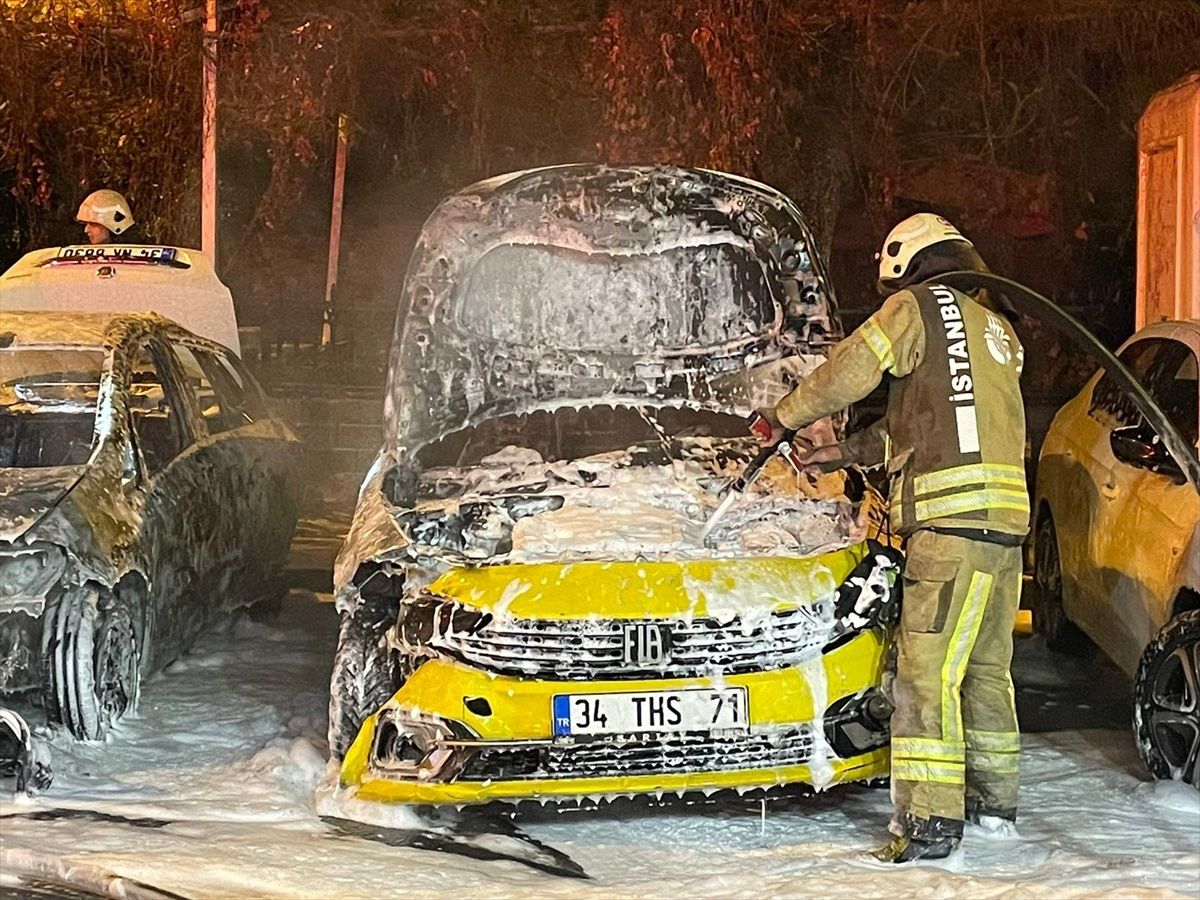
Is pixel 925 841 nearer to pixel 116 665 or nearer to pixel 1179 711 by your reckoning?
pixel 1179 711

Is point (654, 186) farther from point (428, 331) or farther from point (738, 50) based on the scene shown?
point (738, 50)

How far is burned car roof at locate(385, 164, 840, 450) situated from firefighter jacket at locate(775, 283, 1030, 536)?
4.91 ft

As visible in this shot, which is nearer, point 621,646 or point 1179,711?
point 621,646

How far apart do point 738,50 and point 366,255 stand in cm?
616

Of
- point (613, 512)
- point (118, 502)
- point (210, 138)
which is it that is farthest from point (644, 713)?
point (210, 138)

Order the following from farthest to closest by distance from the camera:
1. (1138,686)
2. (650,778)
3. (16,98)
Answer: (16,98) → (1138,686) → (650,778)

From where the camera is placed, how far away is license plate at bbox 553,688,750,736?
5.02 m

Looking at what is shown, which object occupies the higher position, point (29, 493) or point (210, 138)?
point (210, 138)

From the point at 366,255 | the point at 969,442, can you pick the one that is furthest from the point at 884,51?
the point at 969,442

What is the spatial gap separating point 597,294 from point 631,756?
99.0 inches

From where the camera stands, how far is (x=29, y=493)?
243 inches

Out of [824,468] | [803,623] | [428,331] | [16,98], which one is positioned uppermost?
[16,98]

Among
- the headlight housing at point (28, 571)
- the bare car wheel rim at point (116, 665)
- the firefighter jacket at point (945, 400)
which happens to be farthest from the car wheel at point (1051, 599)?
the headlight housing at point (28, 571)

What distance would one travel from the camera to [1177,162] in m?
9.18
